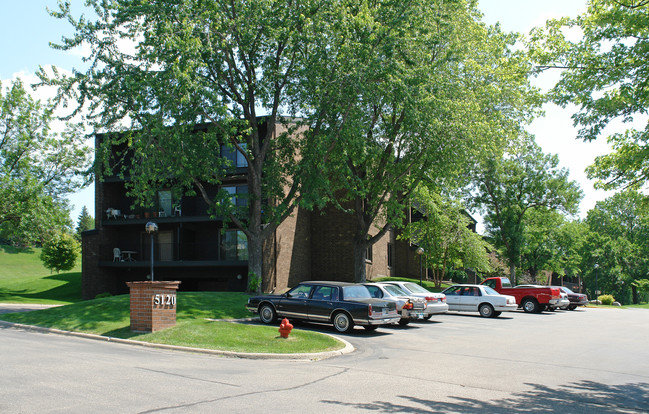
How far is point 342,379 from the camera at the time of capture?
9594mm

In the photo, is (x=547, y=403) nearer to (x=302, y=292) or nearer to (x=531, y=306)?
(x=302, y=292)

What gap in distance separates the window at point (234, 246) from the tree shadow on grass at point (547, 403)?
76.8 ft

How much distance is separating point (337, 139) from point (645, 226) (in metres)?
68.9

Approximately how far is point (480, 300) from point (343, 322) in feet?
33.8

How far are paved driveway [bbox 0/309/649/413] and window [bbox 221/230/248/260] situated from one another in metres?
16.6

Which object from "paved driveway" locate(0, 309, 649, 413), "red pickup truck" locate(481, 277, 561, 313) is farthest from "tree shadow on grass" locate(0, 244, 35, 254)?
"red pickup truck" locate(481, 277, 561, 313)

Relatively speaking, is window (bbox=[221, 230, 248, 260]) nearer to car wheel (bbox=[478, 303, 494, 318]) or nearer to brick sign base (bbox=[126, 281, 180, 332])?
car wheel (bbox=[478, 303, 494, 318])

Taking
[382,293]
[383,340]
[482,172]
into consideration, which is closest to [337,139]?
[382,293]

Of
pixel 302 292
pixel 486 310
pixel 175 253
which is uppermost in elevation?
pixel 175 253

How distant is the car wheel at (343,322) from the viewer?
16.2 meters

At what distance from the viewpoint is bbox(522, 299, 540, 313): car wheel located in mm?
27719

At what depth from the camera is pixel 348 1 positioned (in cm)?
2270

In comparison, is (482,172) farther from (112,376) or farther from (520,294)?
(112,376)

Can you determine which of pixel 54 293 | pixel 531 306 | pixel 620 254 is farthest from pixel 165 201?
pixel 620 254
